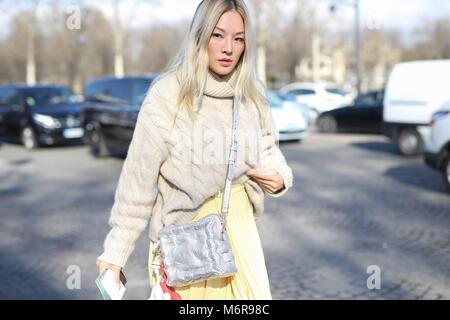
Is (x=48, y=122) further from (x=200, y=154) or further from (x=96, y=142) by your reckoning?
(x=200, y=154)

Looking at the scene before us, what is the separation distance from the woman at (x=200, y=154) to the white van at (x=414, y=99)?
10.1 m

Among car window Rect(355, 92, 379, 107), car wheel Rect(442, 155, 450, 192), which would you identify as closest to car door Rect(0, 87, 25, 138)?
car window Rect(355, 92, 379, 107)

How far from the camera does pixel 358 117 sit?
17.5 m

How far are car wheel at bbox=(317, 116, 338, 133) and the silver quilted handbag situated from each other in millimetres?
16712

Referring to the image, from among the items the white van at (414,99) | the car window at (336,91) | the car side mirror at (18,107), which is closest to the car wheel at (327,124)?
the white van at (414,99)

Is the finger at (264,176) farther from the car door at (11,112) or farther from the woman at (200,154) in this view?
the car door at (11,112)

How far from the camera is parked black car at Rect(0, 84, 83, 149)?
611 inches

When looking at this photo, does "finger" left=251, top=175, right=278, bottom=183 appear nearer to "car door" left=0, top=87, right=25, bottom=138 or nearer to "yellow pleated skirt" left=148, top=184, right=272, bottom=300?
"yellow pleated skirt" left=148, top=184, right=272, bottom=300

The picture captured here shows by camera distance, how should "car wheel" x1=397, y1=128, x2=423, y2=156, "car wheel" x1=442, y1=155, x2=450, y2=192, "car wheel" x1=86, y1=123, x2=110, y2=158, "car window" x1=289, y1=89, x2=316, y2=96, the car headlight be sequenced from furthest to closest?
1. "car window" x1=289, y1=89, x2=316, y2=96
2. the car headlight
3. "car wheel" x1=86, y1=123, x2=110, y2=158
4. "car wheel" x1=397, y1=128, x2=423, y2=156
5. "car wheel" x1=442, y1=155, x2=450, y2=192

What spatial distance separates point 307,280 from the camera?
4.74 m

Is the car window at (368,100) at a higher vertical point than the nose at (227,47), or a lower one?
lower

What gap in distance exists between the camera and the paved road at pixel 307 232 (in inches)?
184
